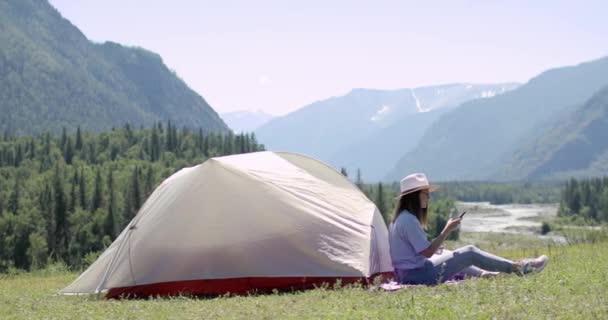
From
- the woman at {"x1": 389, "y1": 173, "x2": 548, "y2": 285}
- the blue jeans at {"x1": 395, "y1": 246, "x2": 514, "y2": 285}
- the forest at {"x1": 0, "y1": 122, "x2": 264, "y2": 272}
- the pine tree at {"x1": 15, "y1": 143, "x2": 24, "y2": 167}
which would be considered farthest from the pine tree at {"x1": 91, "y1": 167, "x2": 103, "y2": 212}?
the blue jeans at {"x1": 395, "y1": 246, "x2": 514, "y2": 285}

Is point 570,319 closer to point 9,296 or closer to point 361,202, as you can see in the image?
point 361,202

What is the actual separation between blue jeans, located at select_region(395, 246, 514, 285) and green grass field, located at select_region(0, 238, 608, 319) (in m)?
0.46

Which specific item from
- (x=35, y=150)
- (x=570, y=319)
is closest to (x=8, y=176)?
(x=35, y=150)

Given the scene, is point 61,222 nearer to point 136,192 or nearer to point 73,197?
point 73,197

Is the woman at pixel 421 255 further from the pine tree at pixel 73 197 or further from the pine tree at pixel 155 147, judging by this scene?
the pine tree at pixel 155 147

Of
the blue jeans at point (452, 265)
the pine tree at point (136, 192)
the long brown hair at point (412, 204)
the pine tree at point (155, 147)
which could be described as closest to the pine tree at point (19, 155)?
the pine tree at point (155, 147)

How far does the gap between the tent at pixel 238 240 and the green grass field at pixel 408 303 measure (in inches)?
41.8

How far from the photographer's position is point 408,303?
36.9 ft

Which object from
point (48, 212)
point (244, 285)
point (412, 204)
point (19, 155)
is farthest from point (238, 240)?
point (19, 155)

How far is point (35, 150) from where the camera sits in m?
192

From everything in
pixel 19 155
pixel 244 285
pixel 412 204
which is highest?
pixel 412 204

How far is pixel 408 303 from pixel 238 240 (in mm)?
5713

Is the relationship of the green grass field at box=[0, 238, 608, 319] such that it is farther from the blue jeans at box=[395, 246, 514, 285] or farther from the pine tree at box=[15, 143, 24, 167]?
the pine tree at box=[15, 143, 24, 167]

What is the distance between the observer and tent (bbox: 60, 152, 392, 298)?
1589 centimetres
